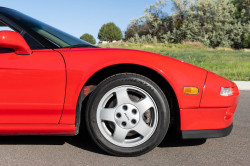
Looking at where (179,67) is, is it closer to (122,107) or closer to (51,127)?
(122,107)

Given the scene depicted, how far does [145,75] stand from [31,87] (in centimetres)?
99

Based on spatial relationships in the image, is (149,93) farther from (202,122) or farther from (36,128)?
(36,128)

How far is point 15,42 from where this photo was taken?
2.10m

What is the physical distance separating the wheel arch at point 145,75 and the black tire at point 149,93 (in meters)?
0.10

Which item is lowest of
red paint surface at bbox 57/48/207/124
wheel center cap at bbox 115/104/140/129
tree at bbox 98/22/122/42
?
wheel center cap at bbox 115/104/140/129

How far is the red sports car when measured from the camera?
2.16m

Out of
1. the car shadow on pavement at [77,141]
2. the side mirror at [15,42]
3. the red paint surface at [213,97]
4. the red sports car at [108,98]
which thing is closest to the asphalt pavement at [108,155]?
the car shadow on pavement at [77,141]

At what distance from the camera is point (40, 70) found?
215 centimetres

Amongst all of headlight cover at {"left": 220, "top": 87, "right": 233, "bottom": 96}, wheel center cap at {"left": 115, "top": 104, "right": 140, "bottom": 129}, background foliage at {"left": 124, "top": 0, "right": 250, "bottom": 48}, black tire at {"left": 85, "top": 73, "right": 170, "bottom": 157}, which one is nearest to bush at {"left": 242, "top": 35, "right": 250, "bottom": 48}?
background foliage at {"left": 124, "top": 0, "right": 250, "bottom": 48}

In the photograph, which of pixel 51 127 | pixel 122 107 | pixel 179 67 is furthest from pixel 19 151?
pixel 179 67

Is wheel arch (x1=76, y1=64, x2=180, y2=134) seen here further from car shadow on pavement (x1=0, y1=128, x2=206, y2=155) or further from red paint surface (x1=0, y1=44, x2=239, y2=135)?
car shadow on pavement (x1=0, y1=128, x2=206, y2=155)

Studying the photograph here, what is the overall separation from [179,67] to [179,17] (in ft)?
148

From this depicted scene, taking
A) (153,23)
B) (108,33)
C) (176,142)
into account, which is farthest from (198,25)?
(108,33)

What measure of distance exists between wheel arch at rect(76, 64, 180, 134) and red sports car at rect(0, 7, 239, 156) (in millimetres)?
27
